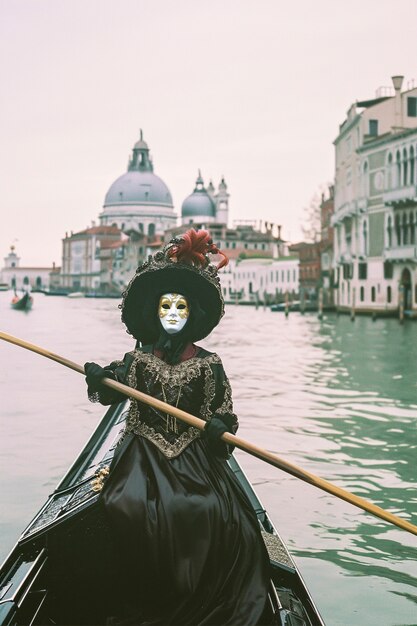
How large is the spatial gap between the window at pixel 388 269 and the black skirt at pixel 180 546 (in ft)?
97.6

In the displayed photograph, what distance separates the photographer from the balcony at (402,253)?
2958 cm

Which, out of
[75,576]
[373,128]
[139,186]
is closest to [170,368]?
[75,576]

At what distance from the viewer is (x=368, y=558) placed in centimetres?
425

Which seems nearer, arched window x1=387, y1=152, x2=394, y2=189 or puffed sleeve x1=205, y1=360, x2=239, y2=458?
puffed sleeve x1=205, y1=360, x2=239, y2=458

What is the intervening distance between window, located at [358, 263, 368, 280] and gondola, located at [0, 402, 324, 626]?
3172cm

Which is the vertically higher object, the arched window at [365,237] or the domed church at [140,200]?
the domed church at [140,200]

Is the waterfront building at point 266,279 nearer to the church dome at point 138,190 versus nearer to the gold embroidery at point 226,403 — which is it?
the church dome at point 138,190

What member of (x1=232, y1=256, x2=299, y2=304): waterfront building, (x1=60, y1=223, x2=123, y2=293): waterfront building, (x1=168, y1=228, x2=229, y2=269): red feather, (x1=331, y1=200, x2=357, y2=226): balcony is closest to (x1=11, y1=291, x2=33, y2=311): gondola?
(x1=331, y1=200, x2=357, y2=226): balcony

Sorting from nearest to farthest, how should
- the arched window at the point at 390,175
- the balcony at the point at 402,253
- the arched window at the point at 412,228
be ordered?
the balcony at the point at 402,253
the arched window at the point at 412,228
the arched window at the point at 390,175

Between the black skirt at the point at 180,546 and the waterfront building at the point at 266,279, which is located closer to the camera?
the black skirt at the point at 180,546

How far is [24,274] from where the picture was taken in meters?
128

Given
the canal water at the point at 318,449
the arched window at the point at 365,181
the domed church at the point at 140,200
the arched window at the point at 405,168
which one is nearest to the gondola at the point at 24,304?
the arched window at the point at 365,181

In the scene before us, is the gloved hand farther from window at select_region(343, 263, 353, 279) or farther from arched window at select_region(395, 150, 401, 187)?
A: window at select_region(343, 263, 353, 279)

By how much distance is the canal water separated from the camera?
13.2 ft
